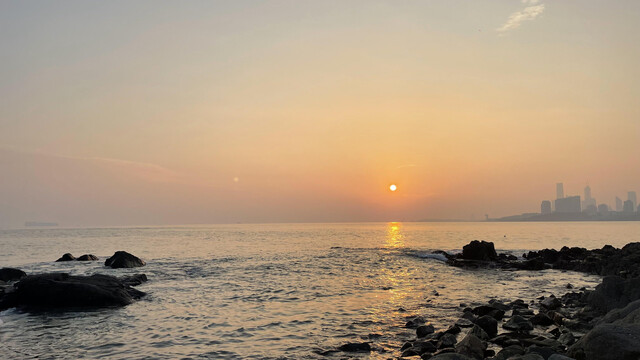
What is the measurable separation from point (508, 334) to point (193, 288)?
69.5 ft

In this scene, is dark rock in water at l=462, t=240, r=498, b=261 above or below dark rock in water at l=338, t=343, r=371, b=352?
below

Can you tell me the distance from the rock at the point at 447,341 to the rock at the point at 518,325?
3.37 meters

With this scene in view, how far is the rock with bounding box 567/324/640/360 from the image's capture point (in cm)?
963

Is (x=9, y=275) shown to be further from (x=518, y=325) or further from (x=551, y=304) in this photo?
(x=551, y=304)

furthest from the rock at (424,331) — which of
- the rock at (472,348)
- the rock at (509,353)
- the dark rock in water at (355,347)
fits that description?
the rock at (509,353)

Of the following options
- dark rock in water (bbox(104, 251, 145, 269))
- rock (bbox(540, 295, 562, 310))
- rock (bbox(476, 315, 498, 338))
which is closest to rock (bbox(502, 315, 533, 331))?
rock (bbox(476, 315, 498, 338))

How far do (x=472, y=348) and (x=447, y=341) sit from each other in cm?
147

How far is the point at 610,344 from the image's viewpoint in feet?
32.8

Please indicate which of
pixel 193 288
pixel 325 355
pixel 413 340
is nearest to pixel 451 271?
pixel 193 288

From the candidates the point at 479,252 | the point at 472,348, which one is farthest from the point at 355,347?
the point at 479,252

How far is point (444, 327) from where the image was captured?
17.0 meters

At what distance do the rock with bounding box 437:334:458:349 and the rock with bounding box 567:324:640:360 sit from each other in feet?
11.8

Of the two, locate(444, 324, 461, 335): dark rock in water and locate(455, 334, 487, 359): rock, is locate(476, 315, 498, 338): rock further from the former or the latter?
locate(455, 334, 487, 359): rock

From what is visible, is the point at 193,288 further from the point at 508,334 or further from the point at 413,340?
the point at 508,334
